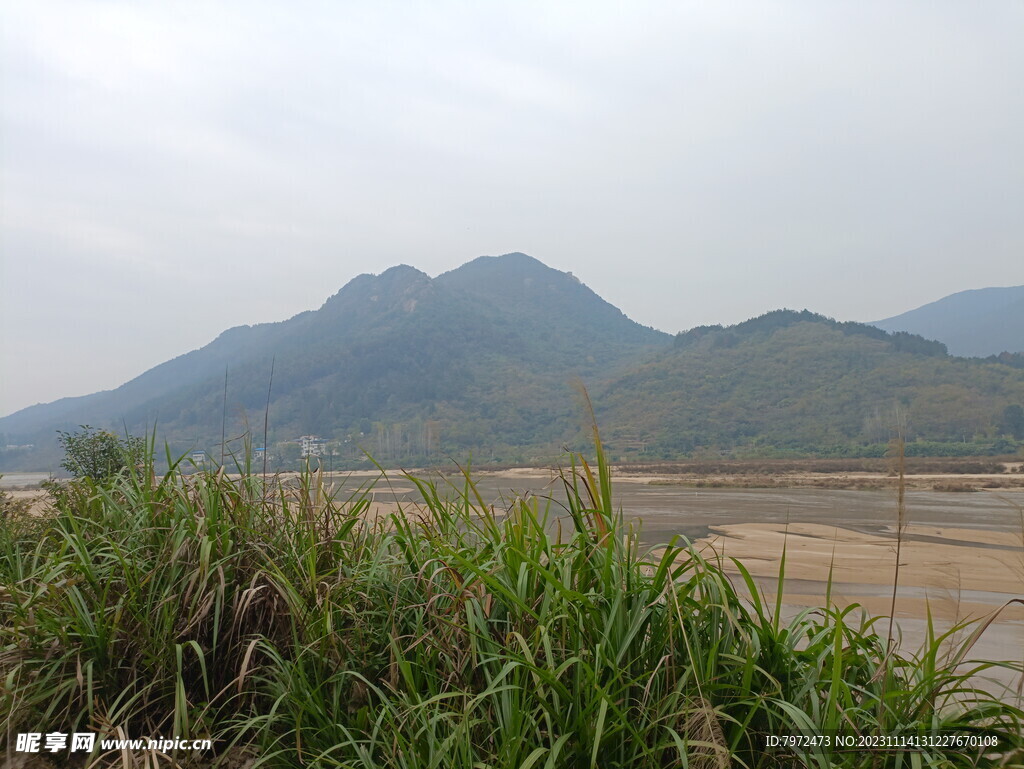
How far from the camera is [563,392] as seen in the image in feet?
307

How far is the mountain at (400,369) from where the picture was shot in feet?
238

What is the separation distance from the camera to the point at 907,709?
2.30 m

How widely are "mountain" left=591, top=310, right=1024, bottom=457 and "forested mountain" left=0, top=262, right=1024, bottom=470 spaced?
8.2 inches

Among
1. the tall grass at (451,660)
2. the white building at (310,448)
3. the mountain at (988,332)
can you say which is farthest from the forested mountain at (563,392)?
the mountain at (988,332)

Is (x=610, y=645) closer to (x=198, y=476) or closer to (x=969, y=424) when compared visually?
(x=198, y=476)

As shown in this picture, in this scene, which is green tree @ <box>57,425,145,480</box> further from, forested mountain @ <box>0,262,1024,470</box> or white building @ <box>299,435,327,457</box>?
forested mountain @ <box>0,262,1024,470</box>

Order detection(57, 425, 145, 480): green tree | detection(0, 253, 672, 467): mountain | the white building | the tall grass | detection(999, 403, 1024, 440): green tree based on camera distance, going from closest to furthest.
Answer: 1. the tall grass
2. the white building
3. detection(57, 425, 145, 480): green tree
4. detection(999, 403, 1024, 440): green tree
5. detection(0, 253, 672, 467): mountain

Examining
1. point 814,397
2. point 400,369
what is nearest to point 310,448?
point 814,397

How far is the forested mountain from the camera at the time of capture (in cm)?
5706

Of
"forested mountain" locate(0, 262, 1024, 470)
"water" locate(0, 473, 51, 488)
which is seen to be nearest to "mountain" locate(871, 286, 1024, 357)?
"forested mountain" locate(0, 262, 1024, 470)

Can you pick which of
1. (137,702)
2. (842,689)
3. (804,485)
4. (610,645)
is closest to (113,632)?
(137,702)

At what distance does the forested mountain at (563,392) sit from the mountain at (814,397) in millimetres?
207

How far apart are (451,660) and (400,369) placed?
104m

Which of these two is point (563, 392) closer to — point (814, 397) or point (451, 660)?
point (814, 397)
